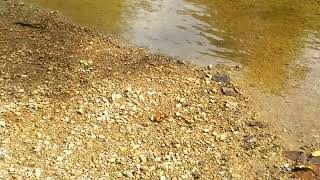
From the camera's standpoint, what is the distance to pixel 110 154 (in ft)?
23.8

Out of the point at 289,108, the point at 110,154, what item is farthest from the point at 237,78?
the point at 110,154

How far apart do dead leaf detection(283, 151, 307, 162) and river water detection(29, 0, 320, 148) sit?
29 centimetres

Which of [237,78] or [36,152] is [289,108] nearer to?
[237,78]

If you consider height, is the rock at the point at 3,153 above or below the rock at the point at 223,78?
below

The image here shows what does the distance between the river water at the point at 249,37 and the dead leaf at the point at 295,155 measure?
0.96ft

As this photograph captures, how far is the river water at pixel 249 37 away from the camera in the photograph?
30.1 feet

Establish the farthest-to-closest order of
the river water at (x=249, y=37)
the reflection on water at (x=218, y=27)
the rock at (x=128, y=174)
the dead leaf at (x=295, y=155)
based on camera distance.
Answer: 1. the reflection on water at (x=218, y=27)
2. the river water at (x=249, y=37)
3. the dead leaf at (x=295, y=155)
4. the rock at (x=128, y=174)

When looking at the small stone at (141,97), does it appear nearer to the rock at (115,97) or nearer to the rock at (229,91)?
the rock at (115,97)

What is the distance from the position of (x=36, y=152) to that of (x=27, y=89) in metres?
1.92

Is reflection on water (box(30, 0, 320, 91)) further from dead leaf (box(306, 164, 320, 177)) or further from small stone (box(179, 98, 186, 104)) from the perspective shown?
dead leaf (box(306, 164, 320, 177))

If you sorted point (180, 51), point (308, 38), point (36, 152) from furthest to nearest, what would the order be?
point (308, 38)
point (180, 51)
point (36, 152)

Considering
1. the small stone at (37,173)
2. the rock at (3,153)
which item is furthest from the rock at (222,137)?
the rock at (3,153)

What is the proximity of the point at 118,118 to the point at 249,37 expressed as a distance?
5.44 m

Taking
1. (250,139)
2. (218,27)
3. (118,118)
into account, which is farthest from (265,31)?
(118,118)
